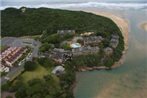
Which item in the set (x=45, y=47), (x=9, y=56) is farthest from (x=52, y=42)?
(x=9, y=56)

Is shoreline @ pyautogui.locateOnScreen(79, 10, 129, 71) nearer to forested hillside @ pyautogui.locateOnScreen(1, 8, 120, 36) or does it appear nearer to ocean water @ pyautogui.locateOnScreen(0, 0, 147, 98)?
ocean water @ pyautogui.locateOnScreen(0, 0, 147, 98)

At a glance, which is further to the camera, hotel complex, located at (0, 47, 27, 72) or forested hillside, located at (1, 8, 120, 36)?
forested hillside, located at (1, 8, 120, 36)

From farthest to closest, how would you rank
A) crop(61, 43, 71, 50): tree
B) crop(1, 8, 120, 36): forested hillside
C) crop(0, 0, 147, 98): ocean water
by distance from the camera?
crop(1, 8, 120, 36): forested hillside
crop(61, 43, 71, 50): tree
crop(0, 0, 147, 98): ocean water

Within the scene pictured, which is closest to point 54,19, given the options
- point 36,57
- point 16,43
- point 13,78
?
point 16,43

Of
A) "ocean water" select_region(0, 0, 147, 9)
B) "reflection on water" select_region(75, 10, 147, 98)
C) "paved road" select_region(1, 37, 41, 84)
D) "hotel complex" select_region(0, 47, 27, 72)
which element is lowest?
"reflection on water" select_region(75, 10, 147, 98)

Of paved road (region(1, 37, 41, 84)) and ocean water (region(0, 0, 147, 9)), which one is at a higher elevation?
ocean water (region(0, 0, 147, 9))

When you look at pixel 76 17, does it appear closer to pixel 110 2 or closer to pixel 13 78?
pixel 110 2

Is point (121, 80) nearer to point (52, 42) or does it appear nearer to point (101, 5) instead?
point (52, 42)

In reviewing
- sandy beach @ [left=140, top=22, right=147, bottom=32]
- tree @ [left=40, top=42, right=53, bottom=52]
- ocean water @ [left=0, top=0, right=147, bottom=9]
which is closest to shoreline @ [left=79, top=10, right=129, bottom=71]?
sandy beach @ [left=140, top=22, right=147, bottom=32]
